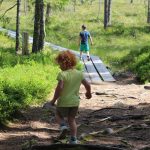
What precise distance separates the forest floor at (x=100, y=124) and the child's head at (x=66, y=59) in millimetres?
1439

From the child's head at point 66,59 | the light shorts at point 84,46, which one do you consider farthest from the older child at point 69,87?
the light shorts at point 84,46

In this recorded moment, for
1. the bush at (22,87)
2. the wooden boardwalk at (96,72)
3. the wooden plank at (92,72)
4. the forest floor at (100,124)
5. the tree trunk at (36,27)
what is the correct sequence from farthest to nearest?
the tree trunk at (36,27)
the wooden boardwalk at (96,72)
the wooden plank at (92,72)
the bush at (22,87)
the forest floor at (100,124)

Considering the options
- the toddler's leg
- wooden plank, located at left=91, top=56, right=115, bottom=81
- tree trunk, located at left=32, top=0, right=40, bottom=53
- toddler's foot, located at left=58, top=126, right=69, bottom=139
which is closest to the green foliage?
wooden plank, located at left=91, top=56, right=115, bottom=81

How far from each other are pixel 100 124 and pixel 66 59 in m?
3.04

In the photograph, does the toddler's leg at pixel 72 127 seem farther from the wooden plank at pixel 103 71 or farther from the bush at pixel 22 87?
the wooden plank at pixel 103 71

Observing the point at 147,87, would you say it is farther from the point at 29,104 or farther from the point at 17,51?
the point at 17,51

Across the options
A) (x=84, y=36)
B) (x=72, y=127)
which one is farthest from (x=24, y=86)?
(x=84, y=36)

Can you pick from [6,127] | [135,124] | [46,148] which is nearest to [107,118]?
[135,124]

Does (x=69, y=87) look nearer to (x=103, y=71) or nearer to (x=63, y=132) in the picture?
(x=63, y=132)

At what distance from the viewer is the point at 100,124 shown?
400 inches

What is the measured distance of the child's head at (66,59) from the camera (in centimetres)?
751

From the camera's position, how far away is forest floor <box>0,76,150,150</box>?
8.28 meters

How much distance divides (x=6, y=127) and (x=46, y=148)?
2640mm

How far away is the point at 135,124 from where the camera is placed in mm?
9773
